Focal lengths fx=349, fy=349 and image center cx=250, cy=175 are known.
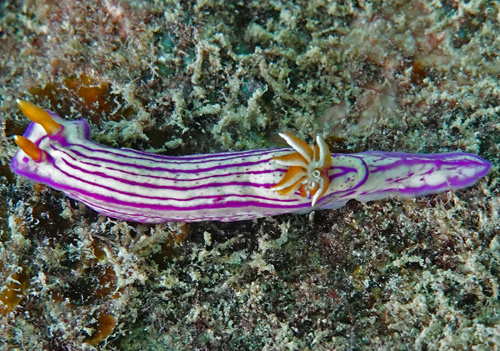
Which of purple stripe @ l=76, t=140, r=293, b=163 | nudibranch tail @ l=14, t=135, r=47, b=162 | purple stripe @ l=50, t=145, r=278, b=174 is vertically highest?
purple stripe @ l=76, t=140, r=293, b=163

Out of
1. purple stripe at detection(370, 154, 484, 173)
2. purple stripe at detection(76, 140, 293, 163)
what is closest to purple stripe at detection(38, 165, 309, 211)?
purple stripe at detection(76, 140, 293, 163)

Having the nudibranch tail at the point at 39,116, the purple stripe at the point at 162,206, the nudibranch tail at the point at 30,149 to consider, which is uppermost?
the nudibranch tail at the point at 39,116

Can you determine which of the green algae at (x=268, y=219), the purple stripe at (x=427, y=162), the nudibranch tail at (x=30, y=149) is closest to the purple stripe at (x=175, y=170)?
the nudibranch tail at (x=30, y=149)

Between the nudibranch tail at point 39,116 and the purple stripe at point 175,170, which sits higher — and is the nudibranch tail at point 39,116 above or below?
above

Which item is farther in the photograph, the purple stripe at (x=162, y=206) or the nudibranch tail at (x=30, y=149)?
the purple stripe at (x=162, y=206)

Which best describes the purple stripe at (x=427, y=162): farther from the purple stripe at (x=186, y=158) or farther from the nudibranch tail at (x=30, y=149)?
the nudibranch tail at (x=30, y=149)

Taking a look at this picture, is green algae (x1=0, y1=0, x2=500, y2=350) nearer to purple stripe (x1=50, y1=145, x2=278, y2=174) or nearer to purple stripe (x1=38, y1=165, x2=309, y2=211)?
purple stripe (x1=38, y1=165, x2=309, y2=211)

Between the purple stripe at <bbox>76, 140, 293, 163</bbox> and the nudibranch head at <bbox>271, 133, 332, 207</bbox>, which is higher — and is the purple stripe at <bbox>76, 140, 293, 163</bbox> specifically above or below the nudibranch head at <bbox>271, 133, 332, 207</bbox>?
above

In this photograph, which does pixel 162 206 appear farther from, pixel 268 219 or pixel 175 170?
pixel 268 219

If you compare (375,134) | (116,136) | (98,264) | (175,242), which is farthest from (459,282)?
(116,136)
